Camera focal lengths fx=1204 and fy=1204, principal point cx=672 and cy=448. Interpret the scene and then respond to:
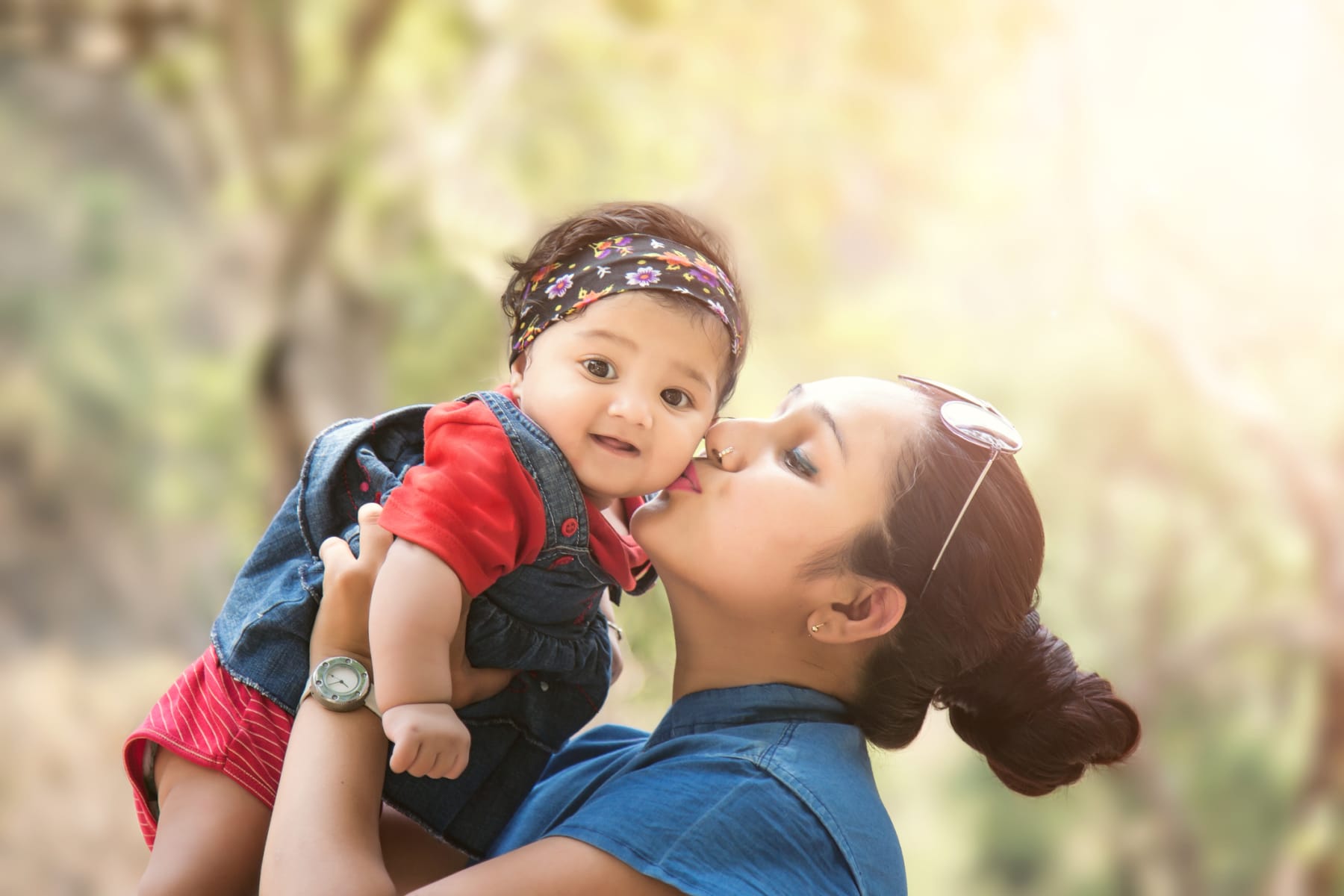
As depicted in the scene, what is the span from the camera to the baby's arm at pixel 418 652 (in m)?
1.14

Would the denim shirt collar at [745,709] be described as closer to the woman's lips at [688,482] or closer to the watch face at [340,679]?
the woman's lips at [688,482]

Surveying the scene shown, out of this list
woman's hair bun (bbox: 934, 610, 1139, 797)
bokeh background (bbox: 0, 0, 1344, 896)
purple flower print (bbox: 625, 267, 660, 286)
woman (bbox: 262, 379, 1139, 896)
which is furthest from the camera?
bokeh background (bbox: 0, 0, 1344, 896)

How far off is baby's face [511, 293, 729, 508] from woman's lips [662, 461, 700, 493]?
0.08ft

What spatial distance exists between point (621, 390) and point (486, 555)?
230 millimetres

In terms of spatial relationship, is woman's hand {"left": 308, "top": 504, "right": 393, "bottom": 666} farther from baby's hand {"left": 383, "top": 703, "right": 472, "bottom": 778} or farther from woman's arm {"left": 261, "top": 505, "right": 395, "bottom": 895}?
baby's hand {"left": 383, "top": 703, "right": 472, "bottom": 778}

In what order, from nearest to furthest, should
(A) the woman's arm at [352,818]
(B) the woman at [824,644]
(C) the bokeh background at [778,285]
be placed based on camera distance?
(A) the woman's arm at [352,818]
(B) the woman at [824,644]
(C) the bokeh background at [778,285]

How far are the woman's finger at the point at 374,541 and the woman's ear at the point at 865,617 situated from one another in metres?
0.49

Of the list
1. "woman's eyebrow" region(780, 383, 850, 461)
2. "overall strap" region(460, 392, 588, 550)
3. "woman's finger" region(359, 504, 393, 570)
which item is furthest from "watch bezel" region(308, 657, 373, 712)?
"woman's eyebrow" region(780, 383, 850, 461)

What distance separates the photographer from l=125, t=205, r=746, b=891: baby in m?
1.17

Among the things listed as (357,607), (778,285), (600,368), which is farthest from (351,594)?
(778,285)

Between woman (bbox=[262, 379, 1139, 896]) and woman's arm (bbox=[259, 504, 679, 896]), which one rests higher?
woman (bbox=[262, 379, 1139, 896])

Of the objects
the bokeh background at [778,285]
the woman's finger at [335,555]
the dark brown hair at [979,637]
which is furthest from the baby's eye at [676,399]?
the bokeh background at [778,285]

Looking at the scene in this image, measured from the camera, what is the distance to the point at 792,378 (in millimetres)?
4434

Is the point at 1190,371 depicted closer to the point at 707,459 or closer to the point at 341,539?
the point at 707,459
